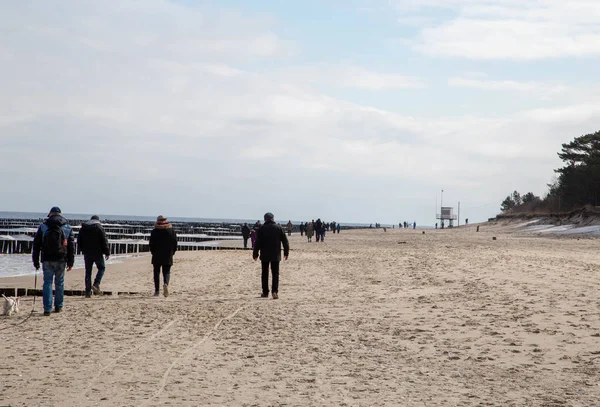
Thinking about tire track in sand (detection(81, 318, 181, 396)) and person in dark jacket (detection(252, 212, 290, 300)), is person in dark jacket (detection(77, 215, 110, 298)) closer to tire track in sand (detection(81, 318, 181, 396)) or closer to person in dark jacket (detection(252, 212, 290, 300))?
person in dark jacket (detection(252, 212, 290, 300))

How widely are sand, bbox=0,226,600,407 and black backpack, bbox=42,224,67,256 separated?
1.13 metres

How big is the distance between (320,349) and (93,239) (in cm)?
797

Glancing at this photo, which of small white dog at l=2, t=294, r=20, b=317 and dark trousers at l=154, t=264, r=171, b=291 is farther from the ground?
dark trousers at l=154, t=264, r=171, b=291

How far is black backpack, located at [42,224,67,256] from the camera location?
11.8 m

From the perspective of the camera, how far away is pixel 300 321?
1092cm

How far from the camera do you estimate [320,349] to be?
8.62 meters

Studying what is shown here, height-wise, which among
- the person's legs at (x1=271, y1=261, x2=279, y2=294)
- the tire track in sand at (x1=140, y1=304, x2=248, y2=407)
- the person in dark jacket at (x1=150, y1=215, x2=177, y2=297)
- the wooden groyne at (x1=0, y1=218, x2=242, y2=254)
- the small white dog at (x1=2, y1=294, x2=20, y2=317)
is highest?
the person in dark jacket at (x1=150, y1=215, x2=177, y2=297)

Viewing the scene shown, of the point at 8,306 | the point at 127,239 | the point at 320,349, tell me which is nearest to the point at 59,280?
the point at 8,306

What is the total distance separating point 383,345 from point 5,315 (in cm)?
690

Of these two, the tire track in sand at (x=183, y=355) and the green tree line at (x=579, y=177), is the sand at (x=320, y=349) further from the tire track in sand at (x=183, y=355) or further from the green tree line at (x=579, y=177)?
the green tree line at (x=579, y=177)

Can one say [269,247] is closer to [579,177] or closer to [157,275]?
[157,275]

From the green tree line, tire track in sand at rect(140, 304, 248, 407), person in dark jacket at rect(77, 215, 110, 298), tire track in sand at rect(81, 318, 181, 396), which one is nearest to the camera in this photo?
tire track in sand at rect(140, 304, 248, 407)

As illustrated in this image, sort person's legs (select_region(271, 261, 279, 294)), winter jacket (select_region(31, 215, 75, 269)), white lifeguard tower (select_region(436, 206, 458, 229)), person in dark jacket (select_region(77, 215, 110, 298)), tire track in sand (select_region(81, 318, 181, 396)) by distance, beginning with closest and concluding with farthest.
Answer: tire track in sand (select_region(81, 318, 181, 396)), winter jacket (select_region(31, 215, 75, 269)), person's legs (select_region(271, 261, 279, 294)), person in dark jacket (select_region(77, 215, 110, 298)), white lifeguard tower (select_region(436, 206, 458, 229))

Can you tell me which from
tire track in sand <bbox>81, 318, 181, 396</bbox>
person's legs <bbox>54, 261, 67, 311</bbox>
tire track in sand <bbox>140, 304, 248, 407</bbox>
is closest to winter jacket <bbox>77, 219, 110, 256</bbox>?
person's legs <bbox>54, 261, 67, 311</bbox>
